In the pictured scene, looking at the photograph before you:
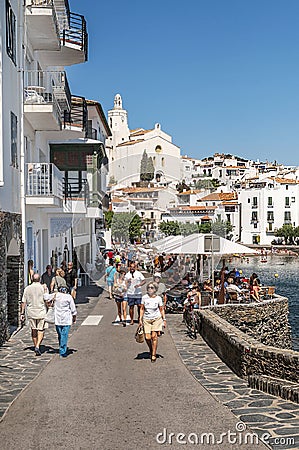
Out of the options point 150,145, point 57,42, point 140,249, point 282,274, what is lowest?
point 282,274

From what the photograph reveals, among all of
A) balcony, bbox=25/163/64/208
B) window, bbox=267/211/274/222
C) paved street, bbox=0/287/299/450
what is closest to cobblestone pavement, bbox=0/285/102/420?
paved street, bbox=0/287/299/450

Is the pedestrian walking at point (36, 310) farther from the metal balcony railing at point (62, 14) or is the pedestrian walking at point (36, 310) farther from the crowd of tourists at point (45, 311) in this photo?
the metal balcony railing at point (62, 14)

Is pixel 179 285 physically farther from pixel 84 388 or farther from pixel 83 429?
pixel 83 429

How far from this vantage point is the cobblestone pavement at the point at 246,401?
305 inches

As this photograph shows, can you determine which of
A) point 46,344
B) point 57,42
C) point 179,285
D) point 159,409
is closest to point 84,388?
point 159,409

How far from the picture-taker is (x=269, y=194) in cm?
12344

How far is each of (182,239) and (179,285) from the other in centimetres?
163

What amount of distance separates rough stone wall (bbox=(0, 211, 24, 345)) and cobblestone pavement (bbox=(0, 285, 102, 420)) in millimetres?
488

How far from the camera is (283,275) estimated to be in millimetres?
76625

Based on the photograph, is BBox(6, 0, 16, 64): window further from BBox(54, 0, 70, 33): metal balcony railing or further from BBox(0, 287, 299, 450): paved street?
BBox(0, 287, 299, 450): paved street

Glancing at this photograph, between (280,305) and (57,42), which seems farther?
(280,305)

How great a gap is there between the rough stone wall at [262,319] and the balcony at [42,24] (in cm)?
989

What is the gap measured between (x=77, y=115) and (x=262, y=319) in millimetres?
10467

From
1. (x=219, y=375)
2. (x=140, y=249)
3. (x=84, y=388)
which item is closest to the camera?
(x=84, y=388)
